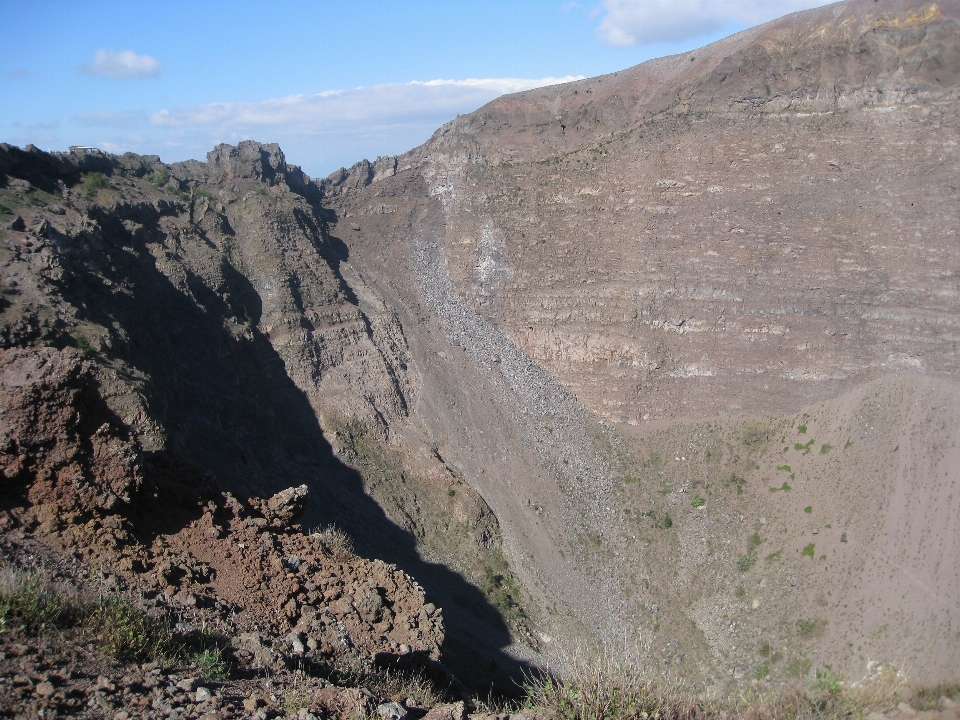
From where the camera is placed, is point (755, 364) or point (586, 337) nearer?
point (755, 364)

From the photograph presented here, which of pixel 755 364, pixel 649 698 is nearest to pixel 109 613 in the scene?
pixel 649 698

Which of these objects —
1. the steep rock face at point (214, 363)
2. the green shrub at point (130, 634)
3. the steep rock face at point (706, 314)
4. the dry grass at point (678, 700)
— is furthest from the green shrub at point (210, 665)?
the steep rock face at point (706, 314)

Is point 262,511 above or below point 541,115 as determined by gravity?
below

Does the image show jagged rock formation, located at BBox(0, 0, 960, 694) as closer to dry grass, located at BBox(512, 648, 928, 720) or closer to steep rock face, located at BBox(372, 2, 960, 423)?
steep rock face, located at BBox(372, 2, 960, 423)

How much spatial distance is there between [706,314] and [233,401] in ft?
71.9

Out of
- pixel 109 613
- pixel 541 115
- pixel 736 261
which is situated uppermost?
pixel 541 115

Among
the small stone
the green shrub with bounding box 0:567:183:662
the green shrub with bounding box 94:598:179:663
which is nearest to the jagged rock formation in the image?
the green shrub with bounding box 0:567:183:662

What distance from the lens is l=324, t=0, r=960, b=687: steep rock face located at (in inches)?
1080

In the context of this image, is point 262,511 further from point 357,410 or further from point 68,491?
point 357,410

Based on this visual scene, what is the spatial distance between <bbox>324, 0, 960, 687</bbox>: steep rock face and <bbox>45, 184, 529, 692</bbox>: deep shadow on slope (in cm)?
491

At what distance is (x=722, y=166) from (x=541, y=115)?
1188 cm

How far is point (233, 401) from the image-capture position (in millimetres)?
27641

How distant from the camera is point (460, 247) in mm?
40562

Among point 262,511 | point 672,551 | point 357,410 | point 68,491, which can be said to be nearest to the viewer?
point 68,491
